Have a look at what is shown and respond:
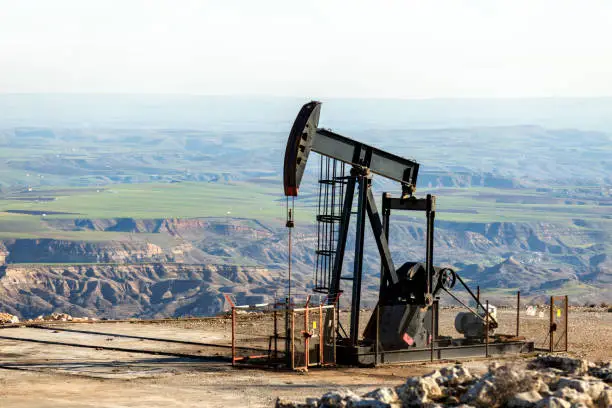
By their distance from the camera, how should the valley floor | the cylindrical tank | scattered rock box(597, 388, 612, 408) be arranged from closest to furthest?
scattered rock box(597, 388, 612, 408) → the valley floor → the cylindrical tank

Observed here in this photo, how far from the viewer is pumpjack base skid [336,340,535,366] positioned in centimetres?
2586

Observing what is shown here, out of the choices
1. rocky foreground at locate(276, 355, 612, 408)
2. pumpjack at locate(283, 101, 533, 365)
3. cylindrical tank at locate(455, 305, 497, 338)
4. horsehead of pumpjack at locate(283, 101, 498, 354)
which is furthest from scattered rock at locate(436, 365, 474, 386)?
cylindrical tank at locate(455, 305, 497, 338)

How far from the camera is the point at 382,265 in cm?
2747

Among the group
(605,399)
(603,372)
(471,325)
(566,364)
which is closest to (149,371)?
(471,325)

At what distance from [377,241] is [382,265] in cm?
72

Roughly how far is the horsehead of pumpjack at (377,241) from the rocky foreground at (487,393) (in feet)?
29.4

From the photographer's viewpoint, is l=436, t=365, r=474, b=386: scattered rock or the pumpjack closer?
l=436, t=365, r=474, b=386: scattered rock

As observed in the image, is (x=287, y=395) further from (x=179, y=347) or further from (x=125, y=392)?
(x=179, y=347)

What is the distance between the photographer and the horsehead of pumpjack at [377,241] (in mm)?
26250

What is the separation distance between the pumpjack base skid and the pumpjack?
0.9 inches

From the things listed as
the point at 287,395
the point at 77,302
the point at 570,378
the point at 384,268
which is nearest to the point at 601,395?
the point at 570,378

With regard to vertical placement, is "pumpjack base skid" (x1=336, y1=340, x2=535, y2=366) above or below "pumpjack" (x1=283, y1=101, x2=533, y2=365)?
below

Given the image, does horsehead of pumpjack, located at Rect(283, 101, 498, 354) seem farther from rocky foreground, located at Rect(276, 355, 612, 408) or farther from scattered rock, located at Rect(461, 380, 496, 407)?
scattered rock, located at Rect(461, 380, 496, 407)

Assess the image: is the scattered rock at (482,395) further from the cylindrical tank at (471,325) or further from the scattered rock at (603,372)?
the cylindrical tank at (471,325)
